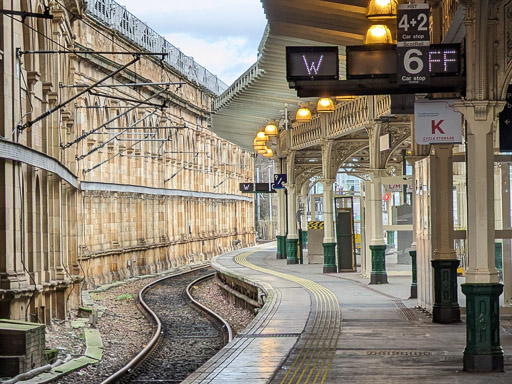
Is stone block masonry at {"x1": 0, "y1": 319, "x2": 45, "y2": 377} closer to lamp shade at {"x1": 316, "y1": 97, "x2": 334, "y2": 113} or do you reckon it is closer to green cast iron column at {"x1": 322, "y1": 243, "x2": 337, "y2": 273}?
lamp shade at {"x1": 316, "y1": 97, "x2": 334, "y2": 113}

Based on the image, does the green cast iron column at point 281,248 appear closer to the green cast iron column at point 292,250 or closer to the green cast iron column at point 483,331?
the green cast iron column at point 292,250

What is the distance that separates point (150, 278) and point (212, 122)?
7622mm

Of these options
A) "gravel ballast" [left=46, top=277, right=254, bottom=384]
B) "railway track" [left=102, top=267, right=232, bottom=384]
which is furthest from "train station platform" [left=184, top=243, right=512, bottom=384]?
"gravel ballast" [left=46, top=277, right=254, bottom=384]

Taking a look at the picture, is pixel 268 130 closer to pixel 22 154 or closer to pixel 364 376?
pixel 22 154

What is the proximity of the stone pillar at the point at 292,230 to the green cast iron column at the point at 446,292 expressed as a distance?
22.0m

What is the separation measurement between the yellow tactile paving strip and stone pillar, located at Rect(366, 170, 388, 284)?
3.17 metres

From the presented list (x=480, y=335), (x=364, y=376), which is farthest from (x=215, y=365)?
(x=480, y=335)

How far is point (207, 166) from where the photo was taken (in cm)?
6188

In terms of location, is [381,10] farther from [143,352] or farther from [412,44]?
[143,352]

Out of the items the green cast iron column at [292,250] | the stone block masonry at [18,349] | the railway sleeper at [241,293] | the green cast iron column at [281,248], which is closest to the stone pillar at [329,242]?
the railway sleeper at [241,293]

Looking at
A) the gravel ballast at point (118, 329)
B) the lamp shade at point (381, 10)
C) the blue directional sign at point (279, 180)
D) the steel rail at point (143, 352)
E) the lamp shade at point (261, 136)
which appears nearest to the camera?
the lamp shade at point (381, 10)

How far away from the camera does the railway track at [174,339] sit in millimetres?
17281

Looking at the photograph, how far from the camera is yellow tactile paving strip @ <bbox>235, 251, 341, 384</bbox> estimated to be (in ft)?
39.4

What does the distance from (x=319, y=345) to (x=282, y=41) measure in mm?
9477
